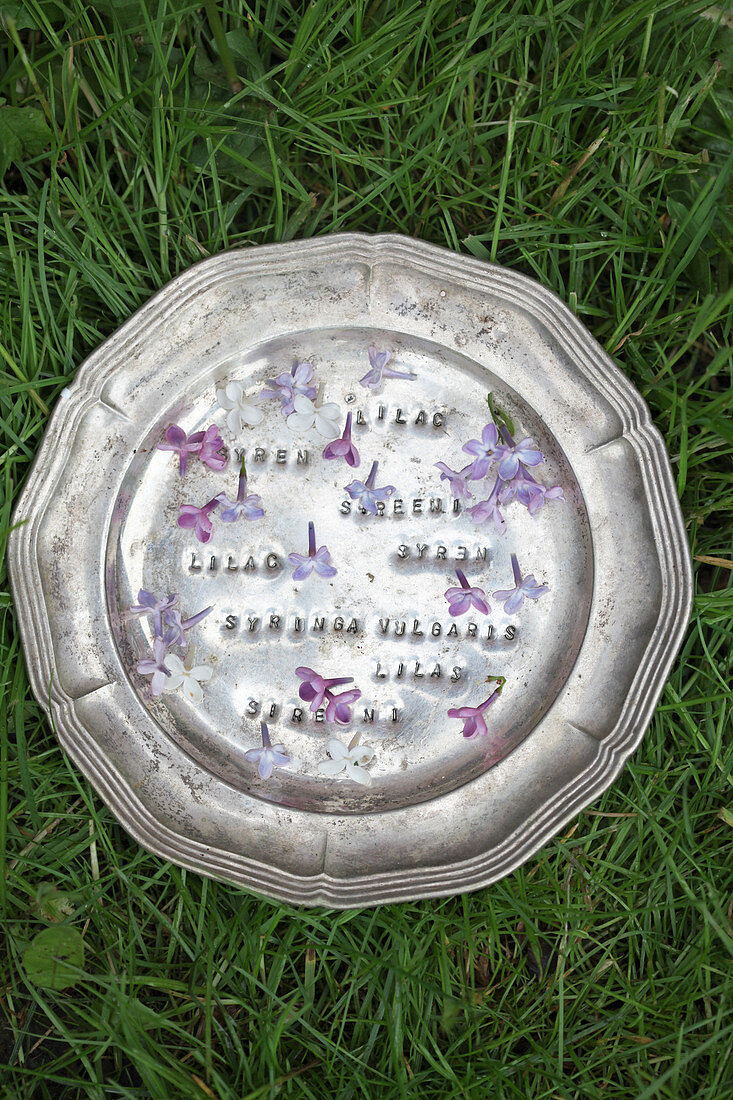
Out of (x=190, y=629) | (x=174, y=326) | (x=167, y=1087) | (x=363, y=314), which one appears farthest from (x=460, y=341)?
(x=167, y=1087)

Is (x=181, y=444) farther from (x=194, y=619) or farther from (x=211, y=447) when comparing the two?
(x=194, y=619)

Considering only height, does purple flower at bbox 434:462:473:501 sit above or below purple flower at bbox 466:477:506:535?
above

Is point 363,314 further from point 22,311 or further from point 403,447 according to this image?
point 22,311

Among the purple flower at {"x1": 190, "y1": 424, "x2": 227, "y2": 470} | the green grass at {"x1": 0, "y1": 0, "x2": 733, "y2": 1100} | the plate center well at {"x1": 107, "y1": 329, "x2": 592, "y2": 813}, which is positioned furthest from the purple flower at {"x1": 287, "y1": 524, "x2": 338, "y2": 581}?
the green grass at {"x1": 0, "y1": 0, "x2": 733, "y2": 1100}

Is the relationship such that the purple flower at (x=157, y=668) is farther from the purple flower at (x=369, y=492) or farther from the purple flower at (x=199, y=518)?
the purple flower at (x=369, y=492)

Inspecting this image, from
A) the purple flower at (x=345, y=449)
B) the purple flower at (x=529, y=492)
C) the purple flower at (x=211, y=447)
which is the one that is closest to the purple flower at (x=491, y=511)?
the purple flower at (x=529, y=492)

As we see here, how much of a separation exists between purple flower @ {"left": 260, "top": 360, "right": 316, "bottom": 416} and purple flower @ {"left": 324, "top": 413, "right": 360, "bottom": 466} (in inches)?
2.1

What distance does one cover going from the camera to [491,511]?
0.74 metres

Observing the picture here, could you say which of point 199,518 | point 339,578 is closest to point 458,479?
point 339,578

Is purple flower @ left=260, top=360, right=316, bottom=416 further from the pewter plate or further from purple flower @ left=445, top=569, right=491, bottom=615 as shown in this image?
purple flower @ left=445, top=569, right=491, bottom=615

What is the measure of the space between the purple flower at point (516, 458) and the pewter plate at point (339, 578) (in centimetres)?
4

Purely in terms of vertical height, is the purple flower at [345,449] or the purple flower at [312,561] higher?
the purple flower at [345,449]

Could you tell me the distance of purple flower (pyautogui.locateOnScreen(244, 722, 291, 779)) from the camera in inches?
28.9

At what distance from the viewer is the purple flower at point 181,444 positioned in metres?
0.73
